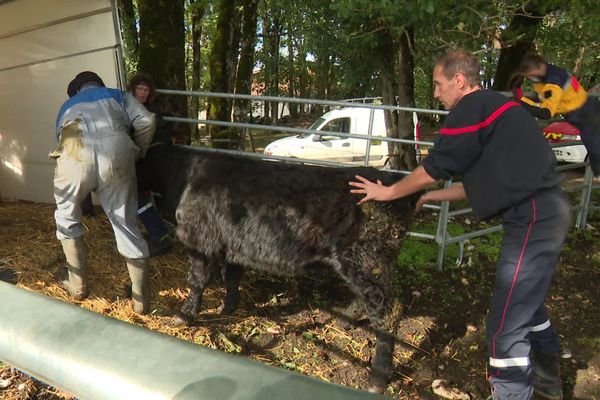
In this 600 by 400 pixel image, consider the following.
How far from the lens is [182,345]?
880 mm

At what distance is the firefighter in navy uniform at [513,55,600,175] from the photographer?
12.2 ft

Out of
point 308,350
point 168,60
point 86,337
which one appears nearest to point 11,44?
point 168,60

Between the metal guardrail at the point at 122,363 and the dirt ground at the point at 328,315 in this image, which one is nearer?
the metal guardrail at the point at 122,363

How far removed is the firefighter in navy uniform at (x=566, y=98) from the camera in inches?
146

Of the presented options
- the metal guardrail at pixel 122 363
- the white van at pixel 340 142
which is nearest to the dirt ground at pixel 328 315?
the metal guardrail at pixel 122 363

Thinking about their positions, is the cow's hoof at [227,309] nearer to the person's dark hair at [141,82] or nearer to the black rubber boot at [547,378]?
the person's dark hair at [141,82]

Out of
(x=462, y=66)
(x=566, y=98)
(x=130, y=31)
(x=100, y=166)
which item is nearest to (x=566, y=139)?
(x=566, y=98)

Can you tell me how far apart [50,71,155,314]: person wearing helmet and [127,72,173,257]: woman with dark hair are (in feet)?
0.73

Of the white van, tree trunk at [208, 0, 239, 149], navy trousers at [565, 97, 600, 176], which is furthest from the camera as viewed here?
the white van

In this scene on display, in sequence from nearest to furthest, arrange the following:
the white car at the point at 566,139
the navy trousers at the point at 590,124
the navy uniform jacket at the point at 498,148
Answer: the navy uniform jacket at the point at 498,148 → the navy trousers at the point at 590,124 → the white car at the point at 566,139

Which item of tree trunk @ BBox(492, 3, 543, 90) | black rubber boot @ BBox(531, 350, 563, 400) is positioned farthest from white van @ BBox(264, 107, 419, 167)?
black rubber boot @ BBox(531, 350, 563, 400)

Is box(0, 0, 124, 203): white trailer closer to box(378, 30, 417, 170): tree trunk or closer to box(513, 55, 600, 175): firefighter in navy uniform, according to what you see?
box(513, 55, 600, 175): firefighter in navy uniform

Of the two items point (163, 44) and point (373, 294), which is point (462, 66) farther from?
point (163, 44)

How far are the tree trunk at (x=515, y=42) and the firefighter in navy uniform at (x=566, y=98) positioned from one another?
6.80 ft
